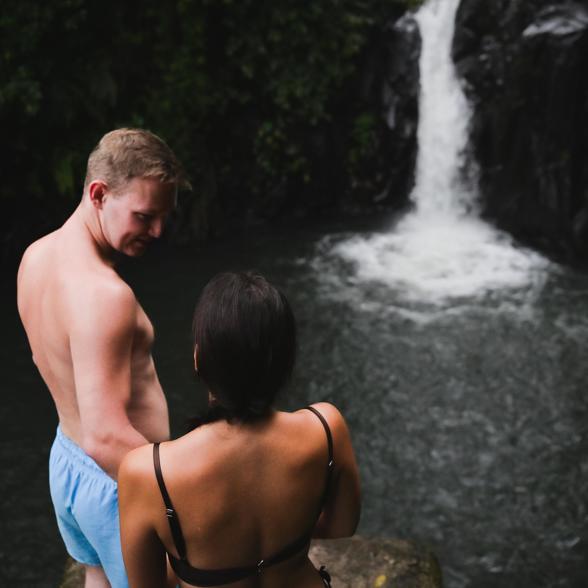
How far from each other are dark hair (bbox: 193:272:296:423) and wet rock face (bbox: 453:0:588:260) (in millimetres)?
7869

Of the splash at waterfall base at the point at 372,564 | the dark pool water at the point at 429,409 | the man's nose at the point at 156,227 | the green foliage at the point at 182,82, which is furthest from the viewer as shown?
the green foliage at the point at 182,82

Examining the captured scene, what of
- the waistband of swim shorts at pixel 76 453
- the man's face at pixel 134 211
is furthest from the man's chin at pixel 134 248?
the waistband of swim shorts at pixel 76 453

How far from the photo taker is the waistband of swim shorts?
2004mm

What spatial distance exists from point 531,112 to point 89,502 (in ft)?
27.0

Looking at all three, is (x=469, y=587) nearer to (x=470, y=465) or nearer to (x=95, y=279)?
(x=470, y=465)

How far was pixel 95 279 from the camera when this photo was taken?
184 centimetres

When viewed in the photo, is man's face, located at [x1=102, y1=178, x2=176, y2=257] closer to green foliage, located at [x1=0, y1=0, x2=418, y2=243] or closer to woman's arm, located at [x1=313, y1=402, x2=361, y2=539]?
woman's arm, located at [x1=313, y1=402, x2=361, y2=539]

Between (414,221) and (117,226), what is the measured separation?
8.59m

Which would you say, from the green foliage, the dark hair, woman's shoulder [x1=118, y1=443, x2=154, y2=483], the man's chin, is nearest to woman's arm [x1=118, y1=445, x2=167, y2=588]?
woman's shoulder [x1=118, y1=443, x2=154, y2=483]

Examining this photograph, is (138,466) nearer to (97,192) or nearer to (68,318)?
(68,318)

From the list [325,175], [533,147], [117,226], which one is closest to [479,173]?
[533,147]

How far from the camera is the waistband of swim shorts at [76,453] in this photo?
2.00 metres

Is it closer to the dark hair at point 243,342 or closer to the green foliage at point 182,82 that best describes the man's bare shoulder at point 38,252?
the dark hair at point 243,342

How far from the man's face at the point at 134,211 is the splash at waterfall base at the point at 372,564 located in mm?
1923
